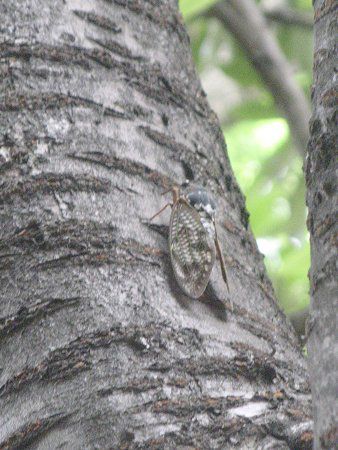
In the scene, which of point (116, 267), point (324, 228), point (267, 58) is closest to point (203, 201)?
point (116, 267)

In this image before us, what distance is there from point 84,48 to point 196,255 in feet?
1.85

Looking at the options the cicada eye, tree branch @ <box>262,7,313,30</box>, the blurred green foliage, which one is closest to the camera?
Result: the cicada eye

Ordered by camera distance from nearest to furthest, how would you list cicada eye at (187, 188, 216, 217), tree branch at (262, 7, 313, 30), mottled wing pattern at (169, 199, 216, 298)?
mottled wing pattern at (169, 199, 216, 298) → cicada eye at (187, 188, 216, 217) → tree branch at (262, 7, 313, 30)

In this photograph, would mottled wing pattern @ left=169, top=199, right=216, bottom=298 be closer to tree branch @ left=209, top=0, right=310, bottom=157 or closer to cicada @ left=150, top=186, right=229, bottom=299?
cicada @ left=150, top=186, right=229, bottom=299

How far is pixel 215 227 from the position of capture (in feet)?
6.70

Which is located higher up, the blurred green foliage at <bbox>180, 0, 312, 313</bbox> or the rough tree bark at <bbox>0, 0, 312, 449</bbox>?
the blurred green foliage at <bbox>180, 0, 312, 313</bbox>

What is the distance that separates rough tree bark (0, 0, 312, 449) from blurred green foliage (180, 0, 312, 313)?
1663 mm

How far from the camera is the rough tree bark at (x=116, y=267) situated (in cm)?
160

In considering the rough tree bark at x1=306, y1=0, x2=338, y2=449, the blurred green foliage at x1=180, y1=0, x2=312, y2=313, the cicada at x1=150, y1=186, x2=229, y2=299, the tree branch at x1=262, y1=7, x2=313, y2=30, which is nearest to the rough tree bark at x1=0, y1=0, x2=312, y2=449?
the cicada at x1=150, y1=186, x2=229, y2=299

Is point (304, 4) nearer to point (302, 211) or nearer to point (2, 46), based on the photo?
point (302, 211)

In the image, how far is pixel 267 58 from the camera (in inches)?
167

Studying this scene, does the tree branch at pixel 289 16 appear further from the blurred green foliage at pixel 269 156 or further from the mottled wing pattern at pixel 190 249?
the mottled wing pattern at pixel 190 249

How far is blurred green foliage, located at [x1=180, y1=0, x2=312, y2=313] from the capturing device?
13.1 feet

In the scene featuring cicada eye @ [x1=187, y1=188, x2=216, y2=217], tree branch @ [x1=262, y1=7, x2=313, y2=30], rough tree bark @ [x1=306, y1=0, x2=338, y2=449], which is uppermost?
tree branch @ [x1=262, y1=7, x2=313, y2=30]
